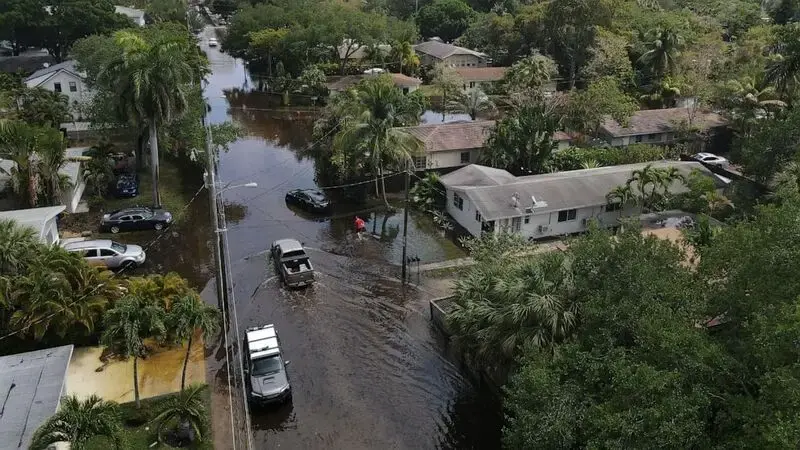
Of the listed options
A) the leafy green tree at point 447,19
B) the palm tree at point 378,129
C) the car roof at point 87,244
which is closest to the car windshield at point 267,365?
the car roof at point 87,244

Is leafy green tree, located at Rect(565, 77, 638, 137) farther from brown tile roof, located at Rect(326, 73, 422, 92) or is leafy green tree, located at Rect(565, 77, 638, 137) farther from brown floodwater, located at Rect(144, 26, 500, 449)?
brown tile roof, located at Rect(326, 73, 422, 92)

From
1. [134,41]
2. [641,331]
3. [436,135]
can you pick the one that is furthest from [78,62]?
[641,331]

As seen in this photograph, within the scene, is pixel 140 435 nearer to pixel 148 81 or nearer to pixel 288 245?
pixel 288 245

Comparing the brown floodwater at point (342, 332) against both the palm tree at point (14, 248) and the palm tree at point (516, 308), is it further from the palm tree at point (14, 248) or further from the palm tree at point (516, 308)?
the palm tree at point (14, 248)

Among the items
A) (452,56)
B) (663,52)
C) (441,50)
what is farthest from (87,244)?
(441,50)

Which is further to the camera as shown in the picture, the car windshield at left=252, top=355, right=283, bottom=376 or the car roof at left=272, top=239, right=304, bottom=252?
the car roof at left=272, top=239, right=304, bottom=252

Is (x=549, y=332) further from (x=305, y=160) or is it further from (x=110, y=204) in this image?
(x=305, y=160)

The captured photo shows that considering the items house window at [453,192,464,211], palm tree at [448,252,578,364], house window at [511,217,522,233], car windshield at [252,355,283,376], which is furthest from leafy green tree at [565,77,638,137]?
car windshield at [252,355,283,376]
